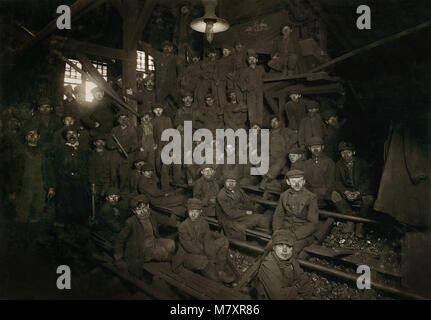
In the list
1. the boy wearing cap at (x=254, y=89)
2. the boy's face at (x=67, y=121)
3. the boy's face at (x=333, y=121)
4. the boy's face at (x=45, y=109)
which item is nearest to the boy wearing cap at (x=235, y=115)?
the boy wearing cap at (x=254, y=89)

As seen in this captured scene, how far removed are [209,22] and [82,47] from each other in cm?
484

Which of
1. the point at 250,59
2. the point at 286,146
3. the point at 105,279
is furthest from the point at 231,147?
the point at 105,279

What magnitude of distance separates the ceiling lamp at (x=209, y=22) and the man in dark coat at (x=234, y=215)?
2.94 m

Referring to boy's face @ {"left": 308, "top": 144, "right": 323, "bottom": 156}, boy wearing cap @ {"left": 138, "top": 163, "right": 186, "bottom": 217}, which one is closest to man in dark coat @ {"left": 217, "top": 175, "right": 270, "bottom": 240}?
boy wearing cap @ {"left": 138, "top": 163, "right": 186, "bottom": 217}

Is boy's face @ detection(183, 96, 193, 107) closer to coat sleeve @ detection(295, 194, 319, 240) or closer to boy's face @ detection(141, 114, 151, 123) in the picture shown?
boy's face @ detection(141, 114, 151, 123)

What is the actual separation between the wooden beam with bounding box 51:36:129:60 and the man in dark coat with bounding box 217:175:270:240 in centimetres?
549

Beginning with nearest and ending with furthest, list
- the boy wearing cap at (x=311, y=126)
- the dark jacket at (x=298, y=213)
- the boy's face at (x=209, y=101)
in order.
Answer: the dark jacket at (x=298, y=213)
the boy wearing cap at (x=311, y=126)
the boy's face at (x=209, y=101)

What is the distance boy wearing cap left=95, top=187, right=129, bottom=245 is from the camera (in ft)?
20.4

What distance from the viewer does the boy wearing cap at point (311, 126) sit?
7613 millimetres

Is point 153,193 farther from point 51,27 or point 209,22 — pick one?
point 51,27

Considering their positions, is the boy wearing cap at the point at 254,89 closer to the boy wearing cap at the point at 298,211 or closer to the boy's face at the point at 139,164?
the boy's face at the point at 139,164

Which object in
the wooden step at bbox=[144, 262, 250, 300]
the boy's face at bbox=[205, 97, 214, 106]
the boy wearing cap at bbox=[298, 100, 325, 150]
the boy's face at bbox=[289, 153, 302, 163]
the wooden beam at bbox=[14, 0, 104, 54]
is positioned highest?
the wooden beam at bbox=[14, 0, 104, 54]

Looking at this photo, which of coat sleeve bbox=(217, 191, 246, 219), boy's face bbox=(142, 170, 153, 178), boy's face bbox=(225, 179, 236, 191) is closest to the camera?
coat sleeve bbox=(217, 191, 246, 219)

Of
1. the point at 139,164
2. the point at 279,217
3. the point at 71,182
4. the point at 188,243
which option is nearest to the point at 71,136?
the point at 71,182
